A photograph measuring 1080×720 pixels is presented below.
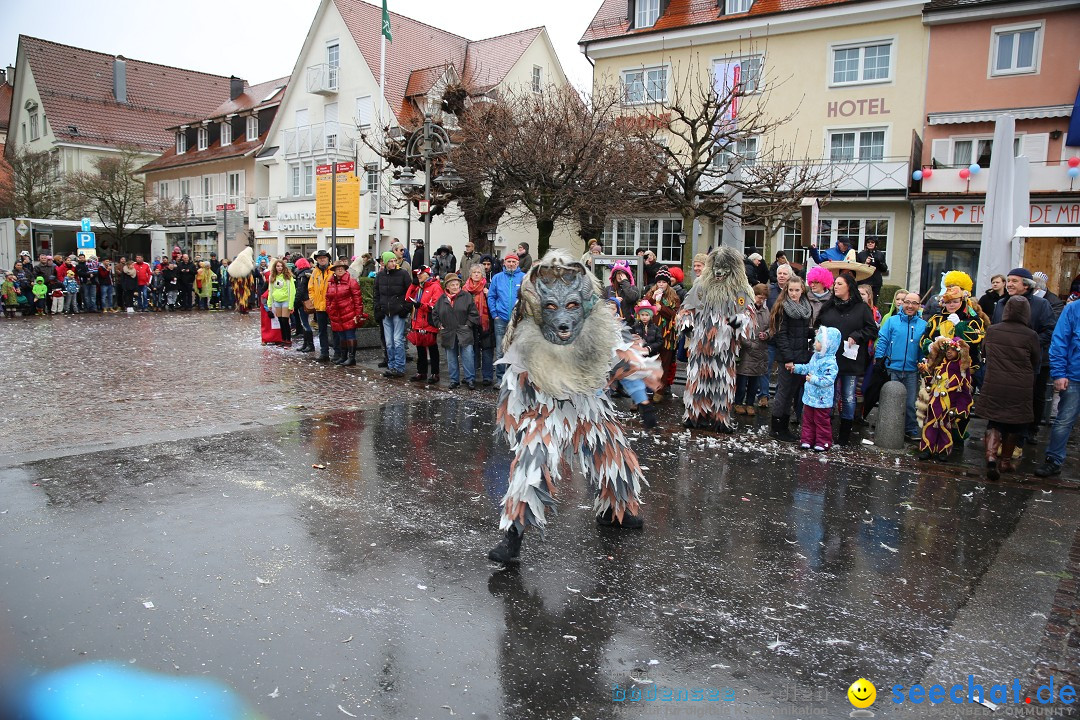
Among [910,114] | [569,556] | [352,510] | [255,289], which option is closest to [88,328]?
[255,289]

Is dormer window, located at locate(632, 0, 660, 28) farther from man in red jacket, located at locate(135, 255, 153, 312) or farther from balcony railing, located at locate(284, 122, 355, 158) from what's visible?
man in red jacket, located at locate(135, 255, 153, 312)

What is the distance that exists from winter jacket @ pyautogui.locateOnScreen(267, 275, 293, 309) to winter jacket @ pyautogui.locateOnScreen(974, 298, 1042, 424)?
1221 centimetres

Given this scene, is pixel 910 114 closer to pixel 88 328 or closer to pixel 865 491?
pixel 865 491

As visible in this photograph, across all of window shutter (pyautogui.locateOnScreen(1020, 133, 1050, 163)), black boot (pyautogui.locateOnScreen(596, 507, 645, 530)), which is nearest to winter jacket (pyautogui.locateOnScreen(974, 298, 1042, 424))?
black boot (pyautogui.locateOnScreen(596, 507, 645, 530))

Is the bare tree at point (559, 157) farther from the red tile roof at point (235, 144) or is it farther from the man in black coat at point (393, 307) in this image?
the red tile roof at point (235, 144)

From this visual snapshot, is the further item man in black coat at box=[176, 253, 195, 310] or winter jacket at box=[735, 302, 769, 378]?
man in black coat at box=[176, 253, 195, 310]

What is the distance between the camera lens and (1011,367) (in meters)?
7.09

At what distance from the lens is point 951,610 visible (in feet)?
14.3

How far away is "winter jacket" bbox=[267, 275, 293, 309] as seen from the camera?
49.9ft

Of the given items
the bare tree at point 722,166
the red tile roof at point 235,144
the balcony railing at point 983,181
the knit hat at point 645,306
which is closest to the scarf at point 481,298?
the knit hat at point 645,306

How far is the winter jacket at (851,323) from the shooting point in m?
8.22

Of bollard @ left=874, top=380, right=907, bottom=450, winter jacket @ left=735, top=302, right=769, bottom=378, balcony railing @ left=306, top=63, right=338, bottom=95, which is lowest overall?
bollard @ left=874, top=380, right=907, bottom=450

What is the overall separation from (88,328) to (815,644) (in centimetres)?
1924

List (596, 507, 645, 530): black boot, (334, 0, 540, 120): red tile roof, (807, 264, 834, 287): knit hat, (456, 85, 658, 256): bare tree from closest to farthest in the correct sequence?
(596, 507, 645, 530): black boot, (807, 264, 834, 287): knit hat, (456, 85, 658, 256): bare tree, (334, 0, 540, 120): red tile roof
